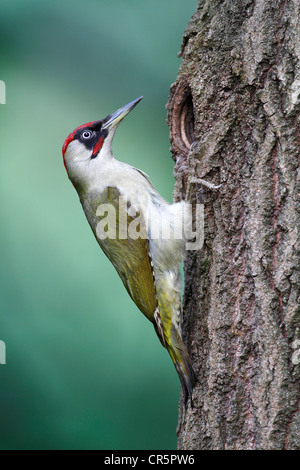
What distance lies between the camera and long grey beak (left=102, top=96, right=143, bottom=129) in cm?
253

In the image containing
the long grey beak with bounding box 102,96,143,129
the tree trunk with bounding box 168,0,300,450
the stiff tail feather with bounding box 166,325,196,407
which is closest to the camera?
the tree trunk with bounding box 168,0,300,450

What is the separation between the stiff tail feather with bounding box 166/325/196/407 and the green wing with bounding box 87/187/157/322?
16 cm

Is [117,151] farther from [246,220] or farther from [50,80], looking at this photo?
[246,220]

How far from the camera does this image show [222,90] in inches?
79.6

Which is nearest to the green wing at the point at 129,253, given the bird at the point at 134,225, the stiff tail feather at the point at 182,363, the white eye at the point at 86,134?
the bird at the point at 134,225

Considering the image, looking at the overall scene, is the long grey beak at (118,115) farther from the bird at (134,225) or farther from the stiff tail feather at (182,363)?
the stiff tail feather at (182,363)

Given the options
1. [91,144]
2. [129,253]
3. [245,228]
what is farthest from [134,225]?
[245,228]

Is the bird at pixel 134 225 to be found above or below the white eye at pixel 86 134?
below

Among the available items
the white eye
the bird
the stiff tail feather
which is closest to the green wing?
the bird

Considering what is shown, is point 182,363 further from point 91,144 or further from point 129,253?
point 91,144

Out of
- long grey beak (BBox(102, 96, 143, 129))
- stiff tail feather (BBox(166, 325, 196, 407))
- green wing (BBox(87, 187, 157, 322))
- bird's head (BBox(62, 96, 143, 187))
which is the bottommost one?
stiff tail feather (BBox(166, 325, 196, 407))

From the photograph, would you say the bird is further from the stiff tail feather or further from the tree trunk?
the tree trunk

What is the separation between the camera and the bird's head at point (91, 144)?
2.60 meters

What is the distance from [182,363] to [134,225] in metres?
0.67
